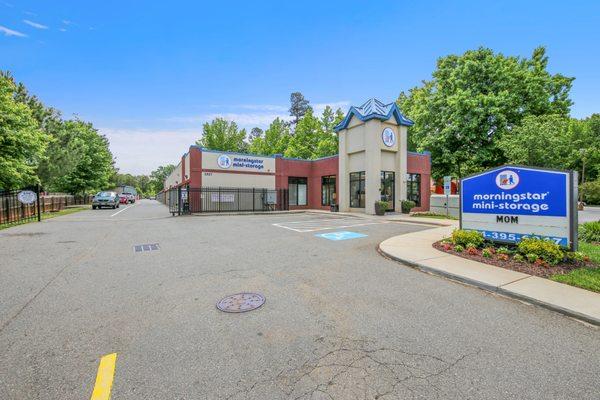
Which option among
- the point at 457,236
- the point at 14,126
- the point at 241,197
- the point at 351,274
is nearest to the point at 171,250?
the point at 351,274

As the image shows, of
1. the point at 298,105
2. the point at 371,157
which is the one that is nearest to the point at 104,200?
the point at 371,157

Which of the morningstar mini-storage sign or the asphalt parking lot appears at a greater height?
the morningstar mini-storage sign

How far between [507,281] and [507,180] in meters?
3.26

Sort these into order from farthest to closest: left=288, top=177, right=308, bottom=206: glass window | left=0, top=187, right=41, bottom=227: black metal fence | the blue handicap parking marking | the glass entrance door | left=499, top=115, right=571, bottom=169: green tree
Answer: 1. left=288, top=177, right=308, bottom=206: glass window
2. the glass entrance door
3. left=499, top=115, right=571, bottom=169: green tree
4. left=0, top=187, right=41, bottom=227: black metal fence
5. the blue handicap parking marking

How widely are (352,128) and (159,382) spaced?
2383 centimetres

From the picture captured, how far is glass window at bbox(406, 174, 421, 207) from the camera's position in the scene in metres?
25.5

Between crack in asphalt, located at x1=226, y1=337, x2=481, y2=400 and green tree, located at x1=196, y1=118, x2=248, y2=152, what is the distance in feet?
162

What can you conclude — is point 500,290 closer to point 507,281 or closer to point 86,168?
point 507,281

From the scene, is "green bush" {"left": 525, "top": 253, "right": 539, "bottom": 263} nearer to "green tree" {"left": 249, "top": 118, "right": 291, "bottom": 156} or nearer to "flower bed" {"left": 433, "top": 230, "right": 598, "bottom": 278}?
"flower bed" {"left": 433, "top": 230, "right": 598, "bottom": 278}

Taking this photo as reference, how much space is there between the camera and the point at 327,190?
2842 centimetres

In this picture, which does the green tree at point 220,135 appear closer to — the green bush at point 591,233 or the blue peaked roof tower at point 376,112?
the blue peaked roof tower at point 376,112

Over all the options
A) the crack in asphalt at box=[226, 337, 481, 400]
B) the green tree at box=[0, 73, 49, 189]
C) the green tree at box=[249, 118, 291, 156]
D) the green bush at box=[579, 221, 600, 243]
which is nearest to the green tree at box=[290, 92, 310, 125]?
the green tree at box=[249, 118, 291, 156]

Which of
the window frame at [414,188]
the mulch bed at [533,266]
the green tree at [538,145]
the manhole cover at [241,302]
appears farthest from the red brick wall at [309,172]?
the manhole cover at [241,302]

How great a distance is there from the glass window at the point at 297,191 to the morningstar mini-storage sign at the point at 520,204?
2126cm
